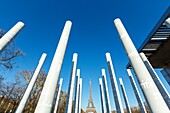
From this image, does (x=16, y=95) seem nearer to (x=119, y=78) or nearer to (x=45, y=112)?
(x=119, y=78)

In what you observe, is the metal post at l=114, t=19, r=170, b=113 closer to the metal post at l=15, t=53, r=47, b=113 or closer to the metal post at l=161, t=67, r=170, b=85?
the metal post at l=15, t=53, r=47, b=113

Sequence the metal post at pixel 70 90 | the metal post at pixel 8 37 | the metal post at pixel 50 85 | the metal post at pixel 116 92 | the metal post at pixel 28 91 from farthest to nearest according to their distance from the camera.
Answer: the metal post at pixel 70 90 → the metal post at pixel 116 92 → the metal post at pixel 28 91 → the metal post at pixel 8 37 → the metal post at pixel 50 85

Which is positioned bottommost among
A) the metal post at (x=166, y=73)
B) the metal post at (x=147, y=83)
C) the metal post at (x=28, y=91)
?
the metal post at (x=147, y=83)

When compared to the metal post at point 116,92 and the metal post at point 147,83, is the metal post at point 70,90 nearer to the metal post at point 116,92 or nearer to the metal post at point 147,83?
the metal post at point 116,92

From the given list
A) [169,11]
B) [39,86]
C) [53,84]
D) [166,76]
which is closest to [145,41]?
[169,11]

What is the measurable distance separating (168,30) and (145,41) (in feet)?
6.48

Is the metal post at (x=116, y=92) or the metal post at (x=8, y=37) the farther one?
the metal post at (x=116, y=92)

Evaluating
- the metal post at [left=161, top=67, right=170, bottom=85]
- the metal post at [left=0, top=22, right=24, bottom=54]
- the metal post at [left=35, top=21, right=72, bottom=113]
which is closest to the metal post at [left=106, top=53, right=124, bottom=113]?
the metal post at [left=161, top=67, right=170, bottom=85]

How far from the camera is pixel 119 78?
16453 millimetres

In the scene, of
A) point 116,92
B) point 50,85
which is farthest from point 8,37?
point 116,92

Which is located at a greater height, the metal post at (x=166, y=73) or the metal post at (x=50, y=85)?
the metal post at (x=166, y=73)

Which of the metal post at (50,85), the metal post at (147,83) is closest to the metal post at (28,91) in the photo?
the metal post at (50,85)

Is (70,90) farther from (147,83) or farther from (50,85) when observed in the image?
(147,83)

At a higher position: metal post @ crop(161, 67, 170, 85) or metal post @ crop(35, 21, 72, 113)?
metal post @ crop(161, 67, 170, 85)
